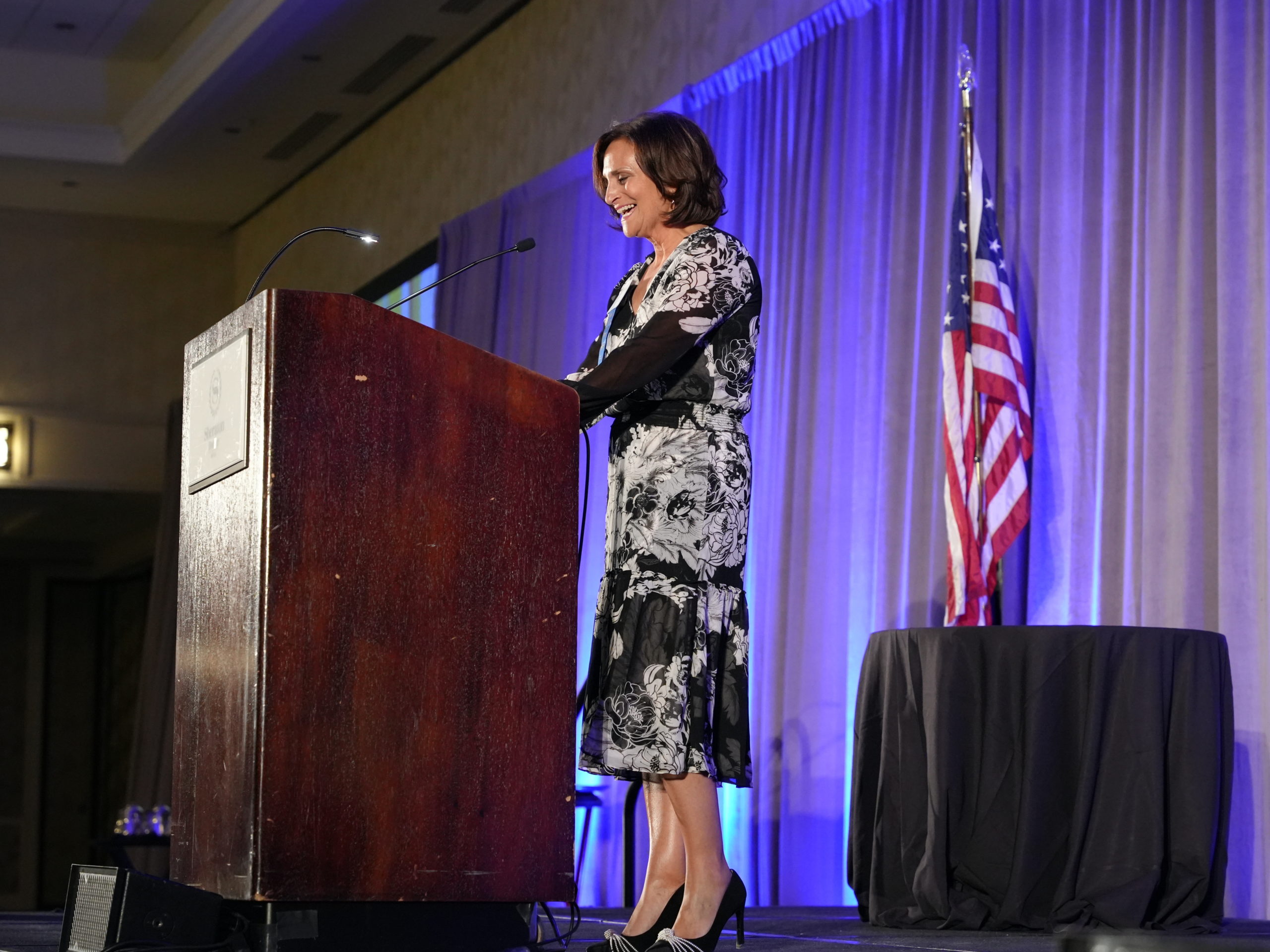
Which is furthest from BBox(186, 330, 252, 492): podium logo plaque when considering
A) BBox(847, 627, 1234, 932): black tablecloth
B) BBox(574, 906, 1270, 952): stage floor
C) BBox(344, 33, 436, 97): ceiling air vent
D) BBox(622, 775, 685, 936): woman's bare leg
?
BBox(344, 33, 436, 97): ceiling air vent

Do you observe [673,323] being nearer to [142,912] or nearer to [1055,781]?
[142,912]

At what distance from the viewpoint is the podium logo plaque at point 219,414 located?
179cm

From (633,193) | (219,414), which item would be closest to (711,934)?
(219,414)

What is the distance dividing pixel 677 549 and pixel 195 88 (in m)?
7.13

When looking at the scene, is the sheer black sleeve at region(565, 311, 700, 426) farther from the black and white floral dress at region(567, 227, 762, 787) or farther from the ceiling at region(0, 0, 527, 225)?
the ceiling at region(0, 0, 527, 225)

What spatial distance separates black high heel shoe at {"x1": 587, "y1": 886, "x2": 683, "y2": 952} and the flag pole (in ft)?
6.57

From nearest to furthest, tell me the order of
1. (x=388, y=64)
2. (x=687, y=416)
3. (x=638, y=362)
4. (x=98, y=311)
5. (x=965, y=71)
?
(x=638, y=362) → (x=687, y=416) → (x=965, y=71) → (x=388, y=64) → (x=98, y=311)

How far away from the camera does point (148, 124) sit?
29.9 ft

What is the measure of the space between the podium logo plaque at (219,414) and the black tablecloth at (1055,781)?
1683mm

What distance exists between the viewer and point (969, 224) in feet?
Result: 13.4

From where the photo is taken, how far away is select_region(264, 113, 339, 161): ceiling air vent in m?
9.01

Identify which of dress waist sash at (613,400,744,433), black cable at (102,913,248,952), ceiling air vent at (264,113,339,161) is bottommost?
black cable at (102,913,248,952)

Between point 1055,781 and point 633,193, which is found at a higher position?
point 633,193

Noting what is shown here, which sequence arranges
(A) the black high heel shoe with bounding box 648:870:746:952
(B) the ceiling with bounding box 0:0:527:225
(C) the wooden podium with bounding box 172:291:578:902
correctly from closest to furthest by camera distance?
(C) the wooden podium with bounding box 172:291:578:902, (A) the black high heel shoe with bounding box 648:870:746:952, (B) the ceiling with bounding box 0:0:527:225
